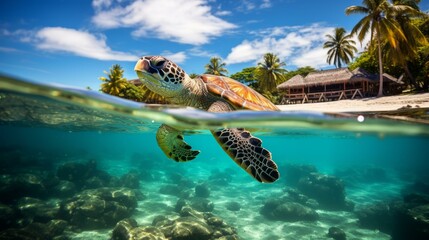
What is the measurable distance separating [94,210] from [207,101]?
339 inches

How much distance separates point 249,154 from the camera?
436 cm

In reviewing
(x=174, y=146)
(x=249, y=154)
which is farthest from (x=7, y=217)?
(x=249, y=154)

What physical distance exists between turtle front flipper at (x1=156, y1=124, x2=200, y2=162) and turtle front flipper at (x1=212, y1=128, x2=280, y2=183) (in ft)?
3.44

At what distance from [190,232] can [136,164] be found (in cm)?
2432

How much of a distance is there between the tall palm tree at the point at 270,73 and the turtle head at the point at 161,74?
130 feet

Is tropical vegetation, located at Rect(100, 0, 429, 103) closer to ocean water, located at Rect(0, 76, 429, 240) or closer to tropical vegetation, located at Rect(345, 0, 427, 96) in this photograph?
tropical vegetation, located at Rect(345, 0, 427, 96)

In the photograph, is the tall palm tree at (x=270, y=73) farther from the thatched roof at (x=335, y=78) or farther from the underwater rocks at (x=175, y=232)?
the underwater rocks at (x=175, y=232)

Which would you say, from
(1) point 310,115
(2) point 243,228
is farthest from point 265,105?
(2) point 243,228

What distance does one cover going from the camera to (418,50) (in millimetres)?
29891

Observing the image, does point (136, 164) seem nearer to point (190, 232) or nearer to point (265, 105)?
point (190, 232)

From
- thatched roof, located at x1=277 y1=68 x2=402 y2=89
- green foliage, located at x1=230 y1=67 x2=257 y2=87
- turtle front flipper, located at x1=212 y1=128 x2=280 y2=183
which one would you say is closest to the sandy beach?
thatched roof, located at x1=277 y1=68 x2=402 y2=89

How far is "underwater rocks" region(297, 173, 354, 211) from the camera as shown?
A: 16.8 m

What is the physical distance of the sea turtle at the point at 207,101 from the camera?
14.2 ft

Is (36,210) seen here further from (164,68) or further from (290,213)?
(290,213)
